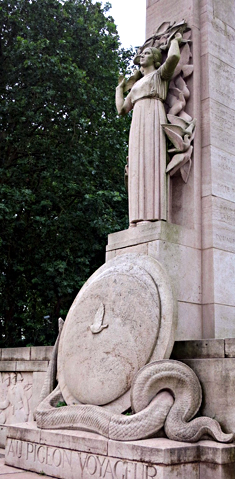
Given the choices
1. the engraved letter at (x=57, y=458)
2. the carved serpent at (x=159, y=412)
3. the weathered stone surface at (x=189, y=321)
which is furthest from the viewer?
the weathered stone surface at (x=189, y=321)

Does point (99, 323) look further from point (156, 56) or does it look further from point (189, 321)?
point (156, 56)

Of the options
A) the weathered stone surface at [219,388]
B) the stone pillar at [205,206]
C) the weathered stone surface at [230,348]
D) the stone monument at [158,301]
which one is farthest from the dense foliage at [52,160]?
the weathered stone surface at [230,348]

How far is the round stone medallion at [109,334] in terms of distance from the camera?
5957 millimetres

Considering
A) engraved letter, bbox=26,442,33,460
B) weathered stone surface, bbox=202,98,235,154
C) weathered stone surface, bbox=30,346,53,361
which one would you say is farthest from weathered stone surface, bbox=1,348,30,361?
weathered stone surface, bbox=202,98,235,154

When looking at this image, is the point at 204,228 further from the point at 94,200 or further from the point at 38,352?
the point at 94,200

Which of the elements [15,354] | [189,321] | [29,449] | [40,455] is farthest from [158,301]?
[15,354]

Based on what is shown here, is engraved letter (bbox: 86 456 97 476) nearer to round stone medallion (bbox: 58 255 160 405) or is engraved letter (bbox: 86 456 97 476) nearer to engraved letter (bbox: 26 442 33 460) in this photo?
round stone medallion (bbox: 58 255 160 405)

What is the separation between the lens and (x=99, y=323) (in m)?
6.47

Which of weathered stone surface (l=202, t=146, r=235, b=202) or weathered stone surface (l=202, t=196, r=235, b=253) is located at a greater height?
weathered stone surface (l=202, t=146, r=235, b=202)

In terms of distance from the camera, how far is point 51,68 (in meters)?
14.8

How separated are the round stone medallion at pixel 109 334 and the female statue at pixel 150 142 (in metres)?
0.83

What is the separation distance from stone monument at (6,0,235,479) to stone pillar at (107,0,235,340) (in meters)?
0.02

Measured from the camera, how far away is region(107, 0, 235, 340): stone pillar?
6.73 m

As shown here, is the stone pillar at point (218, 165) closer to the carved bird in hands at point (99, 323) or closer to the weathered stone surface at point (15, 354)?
the carved bird in hands at point (99, 323)
